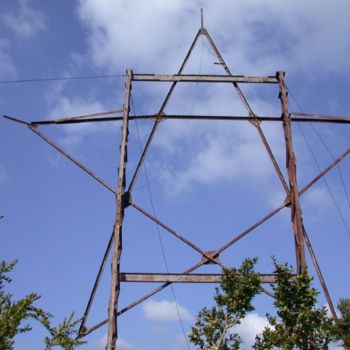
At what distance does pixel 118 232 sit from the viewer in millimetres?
11828

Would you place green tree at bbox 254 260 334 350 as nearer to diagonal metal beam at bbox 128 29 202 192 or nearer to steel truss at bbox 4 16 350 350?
steel truss at bbox 4 16 350 350

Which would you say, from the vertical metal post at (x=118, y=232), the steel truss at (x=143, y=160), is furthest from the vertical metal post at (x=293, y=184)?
the vertical metal post at (x=118, y=232)

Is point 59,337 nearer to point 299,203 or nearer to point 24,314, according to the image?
point 24,314

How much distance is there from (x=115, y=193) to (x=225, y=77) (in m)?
4.58

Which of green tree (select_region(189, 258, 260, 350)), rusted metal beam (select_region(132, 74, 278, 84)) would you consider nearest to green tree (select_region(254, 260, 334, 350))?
green tree (select_region(189, 258, 260, 350))

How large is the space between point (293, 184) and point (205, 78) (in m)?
3.85

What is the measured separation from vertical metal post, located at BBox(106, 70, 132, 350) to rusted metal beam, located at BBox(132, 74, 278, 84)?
0.56m

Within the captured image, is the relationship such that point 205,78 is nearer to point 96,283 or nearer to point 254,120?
point 254,120

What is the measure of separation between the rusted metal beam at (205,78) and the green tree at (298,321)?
5902mm

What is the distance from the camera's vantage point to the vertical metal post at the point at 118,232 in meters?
10.9

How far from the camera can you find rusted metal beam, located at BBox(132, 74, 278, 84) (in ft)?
45.5

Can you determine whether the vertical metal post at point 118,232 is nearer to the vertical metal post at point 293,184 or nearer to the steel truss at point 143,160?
the steel truss at point 143,160

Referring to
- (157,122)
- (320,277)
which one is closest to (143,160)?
(157,122)

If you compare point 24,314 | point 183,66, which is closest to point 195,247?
point 24,314
